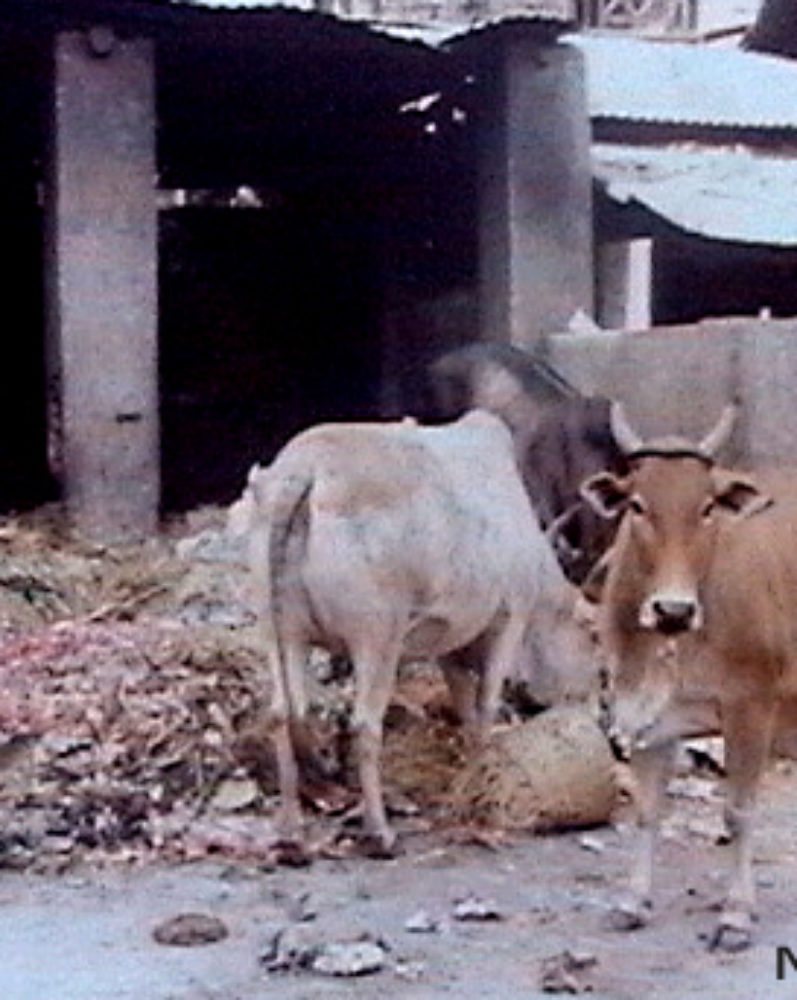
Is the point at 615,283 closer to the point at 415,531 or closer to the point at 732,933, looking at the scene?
the point at 415,531

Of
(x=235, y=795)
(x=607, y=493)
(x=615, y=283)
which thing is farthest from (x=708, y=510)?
(x=615, y=283)

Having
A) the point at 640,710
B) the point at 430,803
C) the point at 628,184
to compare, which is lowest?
the point at 430,803

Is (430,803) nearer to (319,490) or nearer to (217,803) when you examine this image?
(217,803)

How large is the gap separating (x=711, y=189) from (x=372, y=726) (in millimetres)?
7558


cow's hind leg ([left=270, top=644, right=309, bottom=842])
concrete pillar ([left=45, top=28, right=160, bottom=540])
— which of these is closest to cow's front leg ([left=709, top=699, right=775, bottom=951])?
cow's hind leg ([left=270, top=644, right=309, bottom=842])

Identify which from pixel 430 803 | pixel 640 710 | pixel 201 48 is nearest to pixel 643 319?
pixel 201 48

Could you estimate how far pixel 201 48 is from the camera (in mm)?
12734

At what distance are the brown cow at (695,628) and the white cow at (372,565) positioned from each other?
0.91 m

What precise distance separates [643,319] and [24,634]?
326 inches

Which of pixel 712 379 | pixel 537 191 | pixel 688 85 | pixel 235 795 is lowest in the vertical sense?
pixel 235 795

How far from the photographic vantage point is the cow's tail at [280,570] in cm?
721

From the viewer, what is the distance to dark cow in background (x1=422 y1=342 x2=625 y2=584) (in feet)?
32.7

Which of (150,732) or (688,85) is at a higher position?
(688,85)

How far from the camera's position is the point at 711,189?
14047 mm
